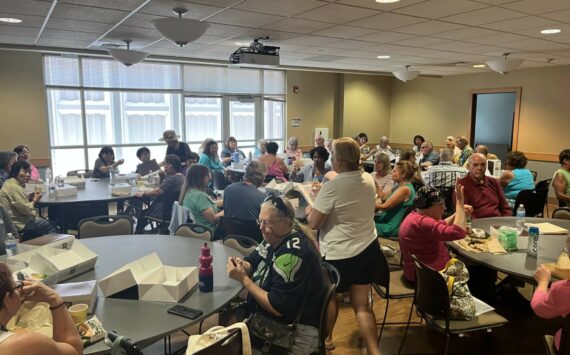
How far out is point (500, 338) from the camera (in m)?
3.30

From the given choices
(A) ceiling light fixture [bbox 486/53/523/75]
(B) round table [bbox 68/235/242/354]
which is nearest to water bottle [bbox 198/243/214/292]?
(B) round table [bbox 68/235/242/354]

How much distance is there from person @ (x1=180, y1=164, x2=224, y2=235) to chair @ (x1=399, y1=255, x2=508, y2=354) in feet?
6.20

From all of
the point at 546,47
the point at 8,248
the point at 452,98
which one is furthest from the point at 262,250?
the point at 452,98

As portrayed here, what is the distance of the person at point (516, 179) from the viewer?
5.24 meters

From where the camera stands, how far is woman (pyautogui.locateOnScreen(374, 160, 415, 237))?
395cm

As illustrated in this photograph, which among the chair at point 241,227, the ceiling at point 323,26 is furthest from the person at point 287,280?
the ceiling at point 323,26

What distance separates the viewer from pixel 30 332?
4.68ft

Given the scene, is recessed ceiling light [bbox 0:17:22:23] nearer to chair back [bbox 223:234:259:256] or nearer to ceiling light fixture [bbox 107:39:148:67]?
ceiling light fixture [bbox 107:39:148:67]

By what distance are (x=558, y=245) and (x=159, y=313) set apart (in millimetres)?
2774

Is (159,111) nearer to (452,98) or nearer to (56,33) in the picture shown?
(56,33)

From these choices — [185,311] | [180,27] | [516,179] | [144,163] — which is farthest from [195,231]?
[516,179]

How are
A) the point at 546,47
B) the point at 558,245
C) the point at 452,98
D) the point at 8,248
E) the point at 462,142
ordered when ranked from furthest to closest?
1. the point at 452,98
2. the point at 462,142
3. the point at 546,47
4. the point at 558,245
5. the point at 8,248

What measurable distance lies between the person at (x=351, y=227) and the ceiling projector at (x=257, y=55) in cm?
278

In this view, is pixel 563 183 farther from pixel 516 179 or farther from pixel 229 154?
pixel 229 154
